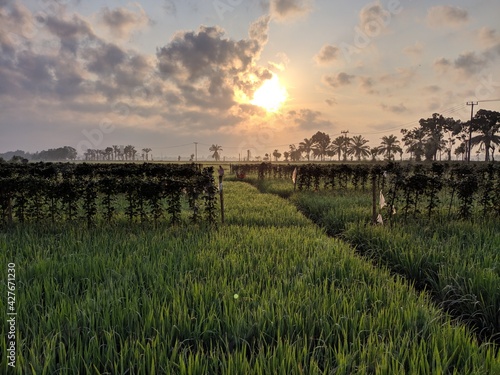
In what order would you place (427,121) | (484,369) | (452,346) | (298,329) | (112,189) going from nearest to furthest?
1. (484,369)
2. (452,346)
3. (298,329)
4. (112,189)
5. (427,121)

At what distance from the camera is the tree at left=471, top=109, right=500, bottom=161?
7000cm

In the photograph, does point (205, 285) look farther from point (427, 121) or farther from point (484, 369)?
point (427, 121)

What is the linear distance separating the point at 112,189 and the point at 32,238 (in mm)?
2402

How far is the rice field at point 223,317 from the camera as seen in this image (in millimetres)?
2477

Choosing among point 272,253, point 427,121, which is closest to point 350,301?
point 272,253

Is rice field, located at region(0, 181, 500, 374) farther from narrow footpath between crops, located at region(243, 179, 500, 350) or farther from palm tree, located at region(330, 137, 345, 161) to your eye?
palm tree, located at region(330, 137, 345, 161)

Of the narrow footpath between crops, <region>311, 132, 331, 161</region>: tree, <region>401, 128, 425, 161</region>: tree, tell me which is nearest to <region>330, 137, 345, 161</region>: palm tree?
<region>311, 132, 331, 161</region>: tree

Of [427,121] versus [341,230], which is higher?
[427,121]

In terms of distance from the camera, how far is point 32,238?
6594 millimetres

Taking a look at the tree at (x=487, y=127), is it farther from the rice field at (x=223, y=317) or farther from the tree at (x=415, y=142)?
the rice field at (x=223, y=317)

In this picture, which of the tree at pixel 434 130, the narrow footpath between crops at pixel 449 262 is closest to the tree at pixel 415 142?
the tree at pixel 434 130

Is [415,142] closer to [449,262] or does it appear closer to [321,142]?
[321,142]

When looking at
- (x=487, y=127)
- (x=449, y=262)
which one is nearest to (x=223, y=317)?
(x=449, y=262)

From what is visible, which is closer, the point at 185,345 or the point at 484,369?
the point at 484,369
